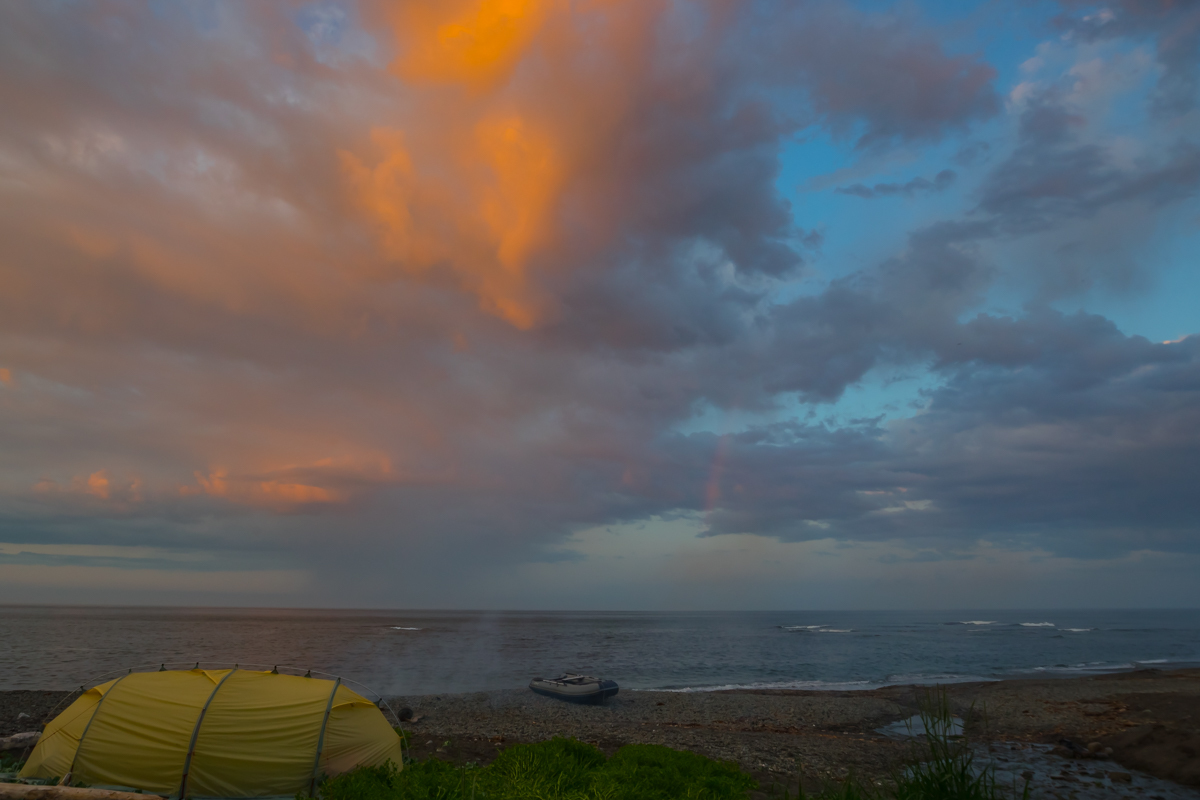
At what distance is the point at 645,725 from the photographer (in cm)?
2512

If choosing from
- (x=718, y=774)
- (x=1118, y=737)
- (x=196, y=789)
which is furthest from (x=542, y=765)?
(x=1118, y=737)

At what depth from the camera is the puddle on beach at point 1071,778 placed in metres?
17.0

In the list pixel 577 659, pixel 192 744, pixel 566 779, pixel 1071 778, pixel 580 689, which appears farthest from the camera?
pixel 577 659

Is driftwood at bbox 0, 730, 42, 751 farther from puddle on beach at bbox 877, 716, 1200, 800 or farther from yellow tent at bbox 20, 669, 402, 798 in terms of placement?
puddle on beach at bbox 877, 716, 1200, 800

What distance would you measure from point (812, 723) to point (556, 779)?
20188mm

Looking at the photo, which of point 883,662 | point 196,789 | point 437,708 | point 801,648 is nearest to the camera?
point 196,789

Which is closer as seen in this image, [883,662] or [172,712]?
[172,712]

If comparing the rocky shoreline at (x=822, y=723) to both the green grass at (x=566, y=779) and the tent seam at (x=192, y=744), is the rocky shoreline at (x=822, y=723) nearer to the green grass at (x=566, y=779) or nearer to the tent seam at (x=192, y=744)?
the green grass at (x=566, y=779)

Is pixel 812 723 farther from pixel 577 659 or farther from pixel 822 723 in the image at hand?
pixel 577 659

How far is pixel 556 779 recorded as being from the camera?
11.6 m

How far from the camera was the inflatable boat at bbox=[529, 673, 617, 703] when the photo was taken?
107 feet

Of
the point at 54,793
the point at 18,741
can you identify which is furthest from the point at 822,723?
the point at 18,741

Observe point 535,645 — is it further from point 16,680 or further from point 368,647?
point 16,680

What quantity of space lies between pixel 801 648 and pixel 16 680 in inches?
2797
